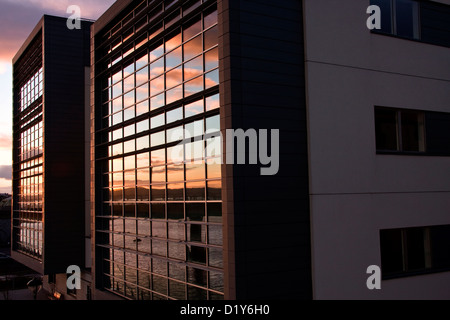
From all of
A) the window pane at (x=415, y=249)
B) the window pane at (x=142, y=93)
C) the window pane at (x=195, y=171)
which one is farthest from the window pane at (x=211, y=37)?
the window pane at (x=415, y=249)

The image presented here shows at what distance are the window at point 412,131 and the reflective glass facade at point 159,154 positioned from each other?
4759 millimetres

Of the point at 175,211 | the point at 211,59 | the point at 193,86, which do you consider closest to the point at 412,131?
the point at 211,59

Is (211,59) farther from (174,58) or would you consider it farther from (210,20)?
(174,58)

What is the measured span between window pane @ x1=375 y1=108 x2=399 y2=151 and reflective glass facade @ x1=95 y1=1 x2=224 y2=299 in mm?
4567

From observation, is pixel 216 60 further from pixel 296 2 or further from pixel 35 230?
pixel 35 230

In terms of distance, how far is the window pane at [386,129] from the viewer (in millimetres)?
12977

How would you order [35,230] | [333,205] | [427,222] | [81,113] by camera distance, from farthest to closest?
[35,230] → [81,113] → [427,222] → [333,205]

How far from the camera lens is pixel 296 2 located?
11.9 m

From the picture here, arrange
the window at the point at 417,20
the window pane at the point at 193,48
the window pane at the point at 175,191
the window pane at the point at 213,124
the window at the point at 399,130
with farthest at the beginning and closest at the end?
the window pane at the point at 175,191
the window at the point at 417,20
the window pane at the point at 193,48
the window at the point at 399,130
the window pane at the point at 213,124

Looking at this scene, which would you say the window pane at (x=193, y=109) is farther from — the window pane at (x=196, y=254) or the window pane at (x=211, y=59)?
the window pane at (x=196, y=254)

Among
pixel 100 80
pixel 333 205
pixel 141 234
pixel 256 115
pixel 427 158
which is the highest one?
pixel 100 80

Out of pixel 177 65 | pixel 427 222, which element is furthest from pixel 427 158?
pixel 177 65

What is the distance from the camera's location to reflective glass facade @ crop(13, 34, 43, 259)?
91.4ft

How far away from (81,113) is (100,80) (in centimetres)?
727
